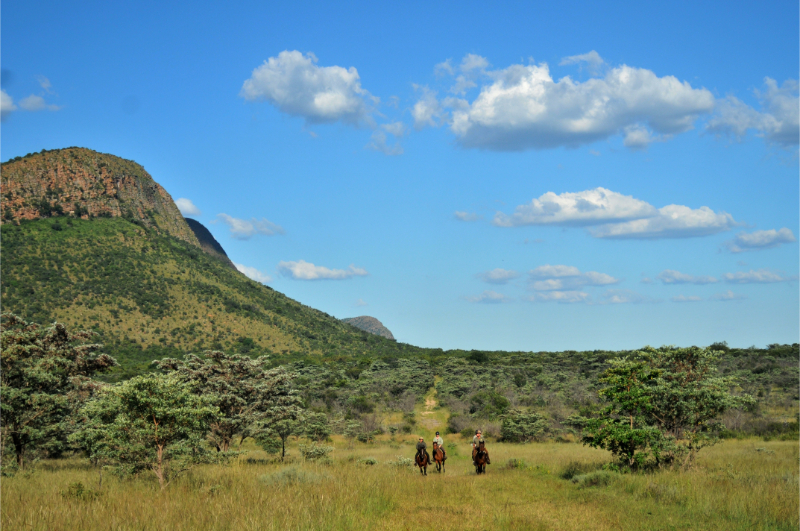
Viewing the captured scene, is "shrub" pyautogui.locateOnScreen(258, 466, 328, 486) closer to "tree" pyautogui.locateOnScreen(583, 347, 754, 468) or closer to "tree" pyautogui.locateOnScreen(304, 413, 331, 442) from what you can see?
"tree" pyautogui.locateOnScreen(583, 347, 754, 468)

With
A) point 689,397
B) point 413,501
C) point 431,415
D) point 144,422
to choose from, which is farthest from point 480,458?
point 431,415

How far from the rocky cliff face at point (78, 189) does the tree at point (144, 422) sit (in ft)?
342

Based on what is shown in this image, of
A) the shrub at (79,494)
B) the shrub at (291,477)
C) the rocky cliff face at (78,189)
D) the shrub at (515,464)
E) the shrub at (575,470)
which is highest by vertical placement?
the rocky cliff face at (78,189)

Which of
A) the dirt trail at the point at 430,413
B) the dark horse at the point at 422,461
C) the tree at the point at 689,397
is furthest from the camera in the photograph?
the dirt trail at the point at 430,413

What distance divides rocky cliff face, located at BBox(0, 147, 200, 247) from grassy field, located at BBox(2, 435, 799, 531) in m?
102

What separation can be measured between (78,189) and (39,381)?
103960 millimetres

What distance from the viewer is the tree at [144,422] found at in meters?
14.2

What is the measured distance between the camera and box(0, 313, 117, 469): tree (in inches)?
840

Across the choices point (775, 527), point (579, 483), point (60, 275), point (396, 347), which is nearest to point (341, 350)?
point (396, 347)

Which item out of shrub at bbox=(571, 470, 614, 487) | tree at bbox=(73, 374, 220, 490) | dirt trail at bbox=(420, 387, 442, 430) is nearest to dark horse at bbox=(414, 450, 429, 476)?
shrub at bbox=(571, 470, 614, 487)

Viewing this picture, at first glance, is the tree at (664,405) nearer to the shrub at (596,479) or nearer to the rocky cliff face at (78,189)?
the shrub at (596,479)

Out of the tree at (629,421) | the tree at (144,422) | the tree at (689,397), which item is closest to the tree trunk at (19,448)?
the tree at (144,422)

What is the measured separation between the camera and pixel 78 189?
111 metres

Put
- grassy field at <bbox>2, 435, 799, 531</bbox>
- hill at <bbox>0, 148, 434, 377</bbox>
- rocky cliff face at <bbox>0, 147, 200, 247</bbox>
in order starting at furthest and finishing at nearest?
1. rocky cliff face at <bbox>0, 147, 200, 247</bbox>
2. hill at <bbox>0, 148, 434, 377</bbox>
3. grassy field at <bbox>2, 435, 799, 531</bbox>
